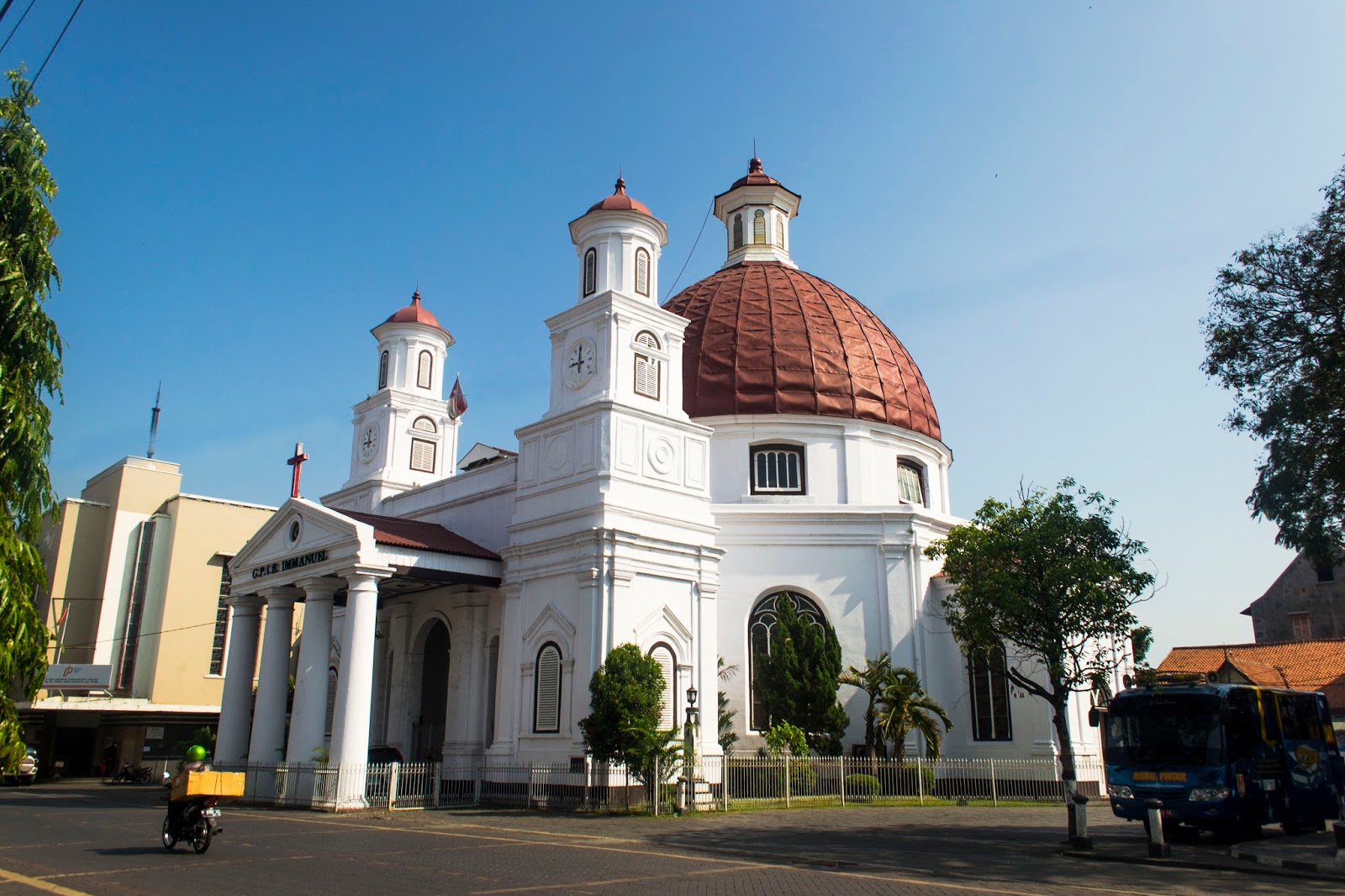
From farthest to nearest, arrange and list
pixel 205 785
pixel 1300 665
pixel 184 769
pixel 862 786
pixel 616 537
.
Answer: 1. pixel 1300 665
2. pixel 862 786
3. pixel 616 537
4. pixel 205 785
5. pixel 184 769

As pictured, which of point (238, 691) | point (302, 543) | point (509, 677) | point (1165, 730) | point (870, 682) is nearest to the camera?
point (1165, 730)

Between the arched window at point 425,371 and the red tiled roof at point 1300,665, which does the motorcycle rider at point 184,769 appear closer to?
the arched window at point 425,371

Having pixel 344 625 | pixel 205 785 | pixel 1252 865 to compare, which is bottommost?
pixel 1252 865

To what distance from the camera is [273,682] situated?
2734cm

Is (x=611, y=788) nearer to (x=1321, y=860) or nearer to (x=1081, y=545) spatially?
(x=1081, y=545)

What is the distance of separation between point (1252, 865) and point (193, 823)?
46.4ft

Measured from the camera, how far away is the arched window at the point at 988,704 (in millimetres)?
28628

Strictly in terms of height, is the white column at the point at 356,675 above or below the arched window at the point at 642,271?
below

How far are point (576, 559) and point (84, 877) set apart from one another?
46.3 feet

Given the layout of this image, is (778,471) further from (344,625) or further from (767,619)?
(344,625)

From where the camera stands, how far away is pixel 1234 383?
17.5 meters

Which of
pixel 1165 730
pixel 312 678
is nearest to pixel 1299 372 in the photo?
Answer: pixel 1165 730

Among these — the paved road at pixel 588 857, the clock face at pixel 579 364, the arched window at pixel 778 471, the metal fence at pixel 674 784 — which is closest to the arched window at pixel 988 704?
the metal fence at pixel 674 784

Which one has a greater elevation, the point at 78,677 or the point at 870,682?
the point at 78,677
